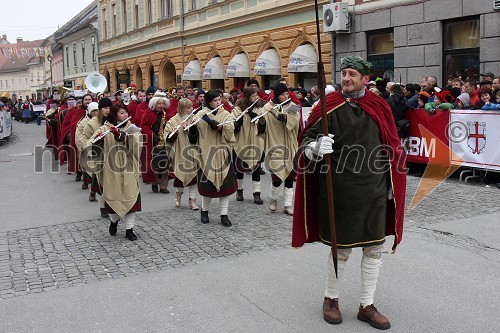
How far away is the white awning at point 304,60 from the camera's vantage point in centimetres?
1956

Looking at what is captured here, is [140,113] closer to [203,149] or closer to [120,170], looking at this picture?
[203,149]

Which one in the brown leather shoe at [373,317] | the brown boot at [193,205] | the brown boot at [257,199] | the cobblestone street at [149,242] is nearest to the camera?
the brown leather shoe at [373,317]

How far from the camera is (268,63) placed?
21688mm

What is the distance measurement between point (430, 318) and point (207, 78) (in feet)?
73.0

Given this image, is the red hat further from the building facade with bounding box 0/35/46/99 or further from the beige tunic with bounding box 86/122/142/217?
the building facade with bounding box 0/35/46/99

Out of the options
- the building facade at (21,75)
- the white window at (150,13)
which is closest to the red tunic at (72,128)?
the white window at (150,13)

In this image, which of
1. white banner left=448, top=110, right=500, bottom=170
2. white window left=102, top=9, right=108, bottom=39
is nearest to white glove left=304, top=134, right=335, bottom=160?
white banner left=448, top=110, right=500, bottom=170

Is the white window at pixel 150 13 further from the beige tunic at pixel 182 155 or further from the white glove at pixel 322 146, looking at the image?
the white glove at pixel 322 146

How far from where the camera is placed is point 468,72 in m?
14.5

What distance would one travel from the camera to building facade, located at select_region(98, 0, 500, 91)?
14656mm

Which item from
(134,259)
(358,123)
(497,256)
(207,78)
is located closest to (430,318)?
(358,123)

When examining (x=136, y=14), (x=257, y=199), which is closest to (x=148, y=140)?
(x=257, y=199)

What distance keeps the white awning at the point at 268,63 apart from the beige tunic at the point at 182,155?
12.7 meters

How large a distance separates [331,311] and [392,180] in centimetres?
107
